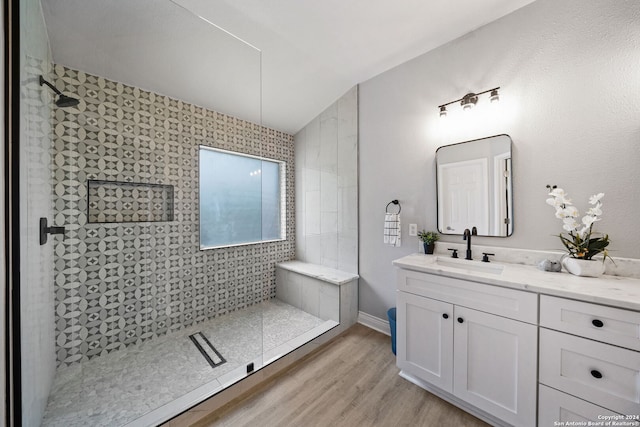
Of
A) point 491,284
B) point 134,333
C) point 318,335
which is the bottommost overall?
point 318,335

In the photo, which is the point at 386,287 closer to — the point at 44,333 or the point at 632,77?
the point at 632,77

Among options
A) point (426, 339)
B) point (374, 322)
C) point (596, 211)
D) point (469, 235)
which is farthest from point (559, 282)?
point (374, 322)

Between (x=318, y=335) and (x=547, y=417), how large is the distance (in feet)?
5.06

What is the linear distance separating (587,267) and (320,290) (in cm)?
210

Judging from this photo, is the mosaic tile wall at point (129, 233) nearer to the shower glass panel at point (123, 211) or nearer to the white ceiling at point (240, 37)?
the shower glass panel at point (123, 211)

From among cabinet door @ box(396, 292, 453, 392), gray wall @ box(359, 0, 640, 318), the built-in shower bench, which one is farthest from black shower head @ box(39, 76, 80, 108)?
cabinet door @ box(396, 292, 453, 392)

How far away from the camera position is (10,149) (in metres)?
0.84

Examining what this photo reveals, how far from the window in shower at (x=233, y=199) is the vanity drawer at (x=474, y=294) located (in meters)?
1.77

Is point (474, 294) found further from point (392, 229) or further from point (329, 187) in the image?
point (329, 187)

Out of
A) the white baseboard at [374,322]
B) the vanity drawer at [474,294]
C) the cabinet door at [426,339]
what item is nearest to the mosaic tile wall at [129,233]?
the white baseboard at [374,322]

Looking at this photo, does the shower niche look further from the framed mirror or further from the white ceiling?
the framed mirror

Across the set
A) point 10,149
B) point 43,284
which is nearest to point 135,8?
point 10,149

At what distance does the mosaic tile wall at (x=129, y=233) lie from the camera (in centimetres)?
160

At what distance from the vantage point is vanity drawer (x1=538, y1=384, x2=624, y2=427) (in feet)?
3.41
